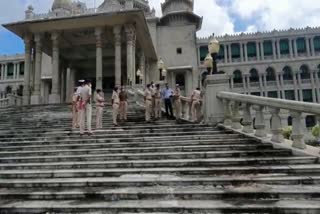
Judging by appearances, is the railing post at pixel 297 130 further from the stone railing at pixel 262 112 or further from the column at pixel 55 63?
the column at pixel 55 63

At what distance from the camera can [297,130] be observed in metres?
6.93

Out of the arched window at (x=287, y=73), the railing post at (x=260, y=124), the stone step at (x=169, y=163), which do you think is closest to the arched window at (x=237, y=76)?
the arched window at (x=287, y=73)

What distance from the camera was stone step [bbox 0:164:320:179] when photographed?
6062 mm

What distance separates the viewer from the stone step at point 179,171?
6062mm

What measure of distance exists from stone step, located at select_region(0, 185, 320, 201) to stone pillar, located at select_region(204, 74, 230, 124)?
17.0 ft

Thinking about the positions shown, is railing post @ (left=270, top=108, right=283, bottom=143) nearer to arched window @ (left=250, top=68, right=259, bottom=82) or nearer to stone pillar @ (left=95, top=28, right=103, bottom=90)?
stone pillar @ (left=95, top=28, right=103, bottom=90)

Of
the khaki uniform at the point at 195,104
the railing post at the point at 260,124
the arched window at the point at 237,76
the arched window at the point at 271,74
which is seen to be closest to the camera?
the railing post at the point at 260,124

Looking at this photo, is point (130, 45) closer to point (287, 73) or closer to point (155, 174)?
point (155, 174)

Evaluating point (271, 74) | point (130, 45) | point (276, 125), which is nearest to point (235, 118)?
point (276, 125)

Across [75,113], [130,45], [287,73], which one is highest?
[287,73]

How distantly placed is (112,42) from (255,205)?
2382 centimetres

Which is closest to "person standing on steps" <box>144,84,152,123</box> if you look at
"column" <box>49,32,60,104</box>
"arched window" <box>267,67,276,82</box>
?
"column" <box>49,32,60,104</box>

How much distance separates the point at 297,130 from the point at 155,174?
312cm

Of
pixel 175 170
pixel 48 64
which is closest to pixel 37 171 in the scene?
pixel 175 170
